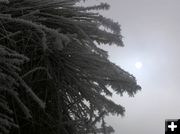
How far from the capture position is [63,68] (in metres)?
1.83

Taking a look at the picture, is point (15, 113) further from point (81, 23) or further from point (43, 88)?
point (81, 23)

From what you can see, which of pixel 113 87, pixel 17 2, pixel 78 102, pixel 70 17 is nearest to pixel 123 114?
pixel 113 87

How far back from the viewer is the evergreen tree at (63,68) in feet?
5.70

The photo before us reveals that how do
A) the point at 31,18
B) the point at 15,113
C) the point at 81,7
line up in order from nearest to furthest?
1. the point at 15,113
2. the point at 31,18
3. the point at 81,7

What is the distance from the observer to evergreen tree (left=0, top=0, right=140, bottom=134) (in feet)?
5.70

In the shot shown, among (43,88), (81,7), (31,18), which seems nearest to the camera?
(31,18)

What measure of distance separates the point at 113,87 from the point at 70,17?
439 millimetres

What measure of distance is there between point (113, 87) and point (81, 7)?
49 centimetres

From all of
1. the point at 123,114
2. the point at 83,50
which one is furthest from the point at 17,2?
the point at 123,114

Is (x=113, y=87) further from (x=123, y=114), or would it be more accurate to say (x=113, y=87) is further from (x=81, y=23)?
(x=81, y=23)

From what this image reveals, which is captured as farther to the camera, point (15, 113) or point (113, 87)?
point (113, 87)

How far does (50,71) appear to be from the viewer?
1.84m

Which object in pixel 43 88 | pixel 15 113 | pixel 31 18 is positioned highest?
pixel 31 18

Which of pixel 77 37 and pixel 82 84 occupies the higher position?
pixel 77 37
